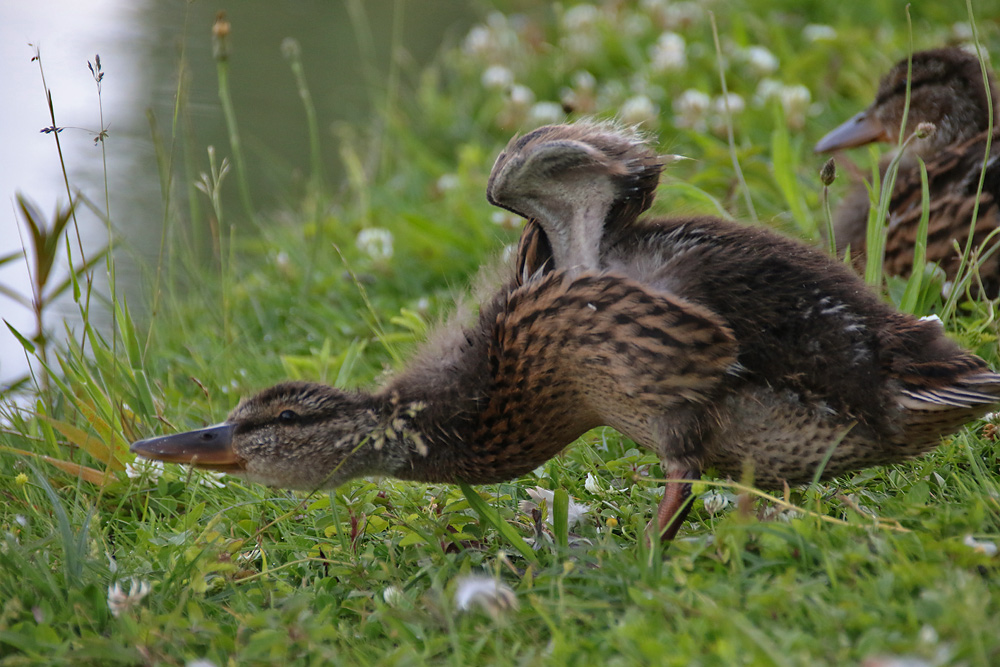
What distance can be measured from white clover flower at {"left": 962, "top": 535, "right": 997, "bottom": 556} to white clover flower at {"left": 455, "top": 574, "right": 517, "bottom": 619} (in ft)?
3.49

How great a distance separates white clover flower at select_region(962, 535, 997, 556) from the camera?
Answer: 2352 mm

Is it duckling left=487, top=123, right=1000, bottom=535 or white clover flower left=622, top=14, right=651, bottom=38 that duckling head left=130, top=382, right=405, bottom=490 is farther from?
white clover flower left=622, top=14, right=651, bottom=38

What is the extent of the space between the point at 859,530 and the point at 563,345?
0.92 metres

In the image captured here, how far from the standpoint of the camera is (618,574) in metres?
2.60

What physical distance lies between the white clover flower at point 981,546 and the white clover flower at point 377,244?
360 cm

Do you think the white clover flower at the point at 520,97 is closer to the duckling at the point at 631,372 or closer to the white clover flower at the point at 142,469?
the duckling at the point at 631,372

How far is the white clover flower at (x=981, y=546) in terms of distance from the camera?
2.35 meters

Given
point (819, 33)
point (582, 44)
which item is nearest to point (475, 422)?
point (819, 33)

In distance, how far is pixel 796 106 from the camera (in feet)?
19.8

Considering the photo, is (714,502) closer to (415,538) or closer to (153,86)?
(415,538)

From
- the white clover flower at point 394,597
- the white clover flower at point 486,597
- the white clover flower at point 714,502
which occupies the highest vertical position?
the white clover flower at point 486,597

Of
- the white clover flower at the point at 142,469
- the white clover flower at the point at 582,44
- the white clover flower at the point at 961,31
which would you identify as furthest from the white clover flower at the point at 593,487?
the white clover flower at the point at 582,44

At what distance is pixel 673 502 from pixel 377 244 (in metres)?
3.04

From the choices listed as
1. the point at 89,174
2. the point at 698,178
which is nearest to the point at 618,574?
the point at 698,178
